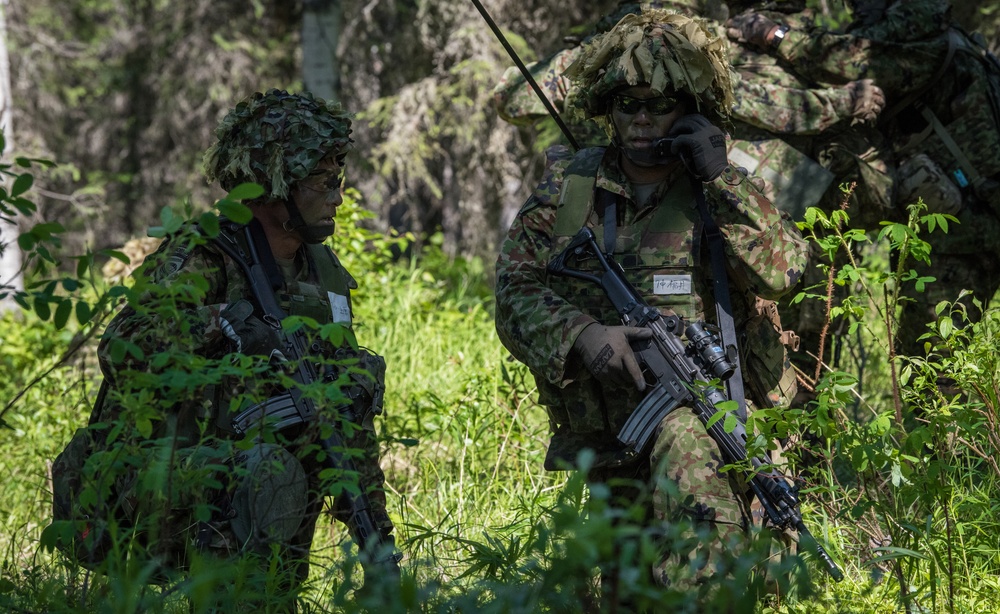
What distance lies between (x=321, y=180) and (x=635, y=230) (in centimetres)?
114

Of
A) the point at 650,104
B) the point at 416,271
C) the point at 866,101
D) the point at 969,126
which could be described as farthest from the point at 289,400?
the point at 416,271

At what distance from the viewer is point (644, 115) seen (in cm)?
384

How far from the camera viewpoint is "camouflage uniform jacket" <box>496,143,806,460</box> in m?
3.75

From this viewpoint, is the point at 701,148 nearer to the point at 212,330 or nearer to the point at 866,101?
the point at 212,330

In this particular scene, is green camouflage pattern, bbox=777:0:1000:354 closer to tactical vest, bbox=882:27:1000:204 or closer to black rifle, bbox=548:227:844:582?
tactical vest, bbox=882:27:1000:204

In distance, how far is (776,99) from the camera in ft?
17.6

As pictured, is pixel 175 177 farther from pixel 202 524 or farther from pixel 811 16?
pixel 202 524

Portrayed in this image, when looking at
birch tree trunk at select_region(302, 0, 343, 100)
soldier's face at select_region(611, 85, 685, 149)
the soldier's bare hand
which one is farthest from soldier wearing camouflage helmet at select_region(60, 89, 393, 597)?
birch tree trunk at select_region(302, 0, 343, 100)

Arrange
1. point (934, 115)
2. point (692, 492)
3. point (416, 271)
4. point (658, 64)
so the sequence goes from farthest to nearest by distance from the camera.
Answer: point (416, 271), point (934, 115), point (658, 64), point (692, 492)

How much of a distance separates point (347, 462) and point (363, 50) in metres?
7.94

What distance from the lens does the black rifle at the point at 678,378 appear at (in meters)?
3.48

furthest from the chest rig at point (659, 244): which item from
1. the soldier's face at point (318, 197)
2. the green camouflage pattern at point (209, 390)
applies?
the green camouflage pattern at point (209, 390)

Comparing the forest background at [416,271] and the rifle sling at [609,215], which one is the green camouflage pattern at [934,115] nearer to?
the forest background at [416,271]

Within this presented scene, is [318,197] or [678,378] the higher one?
[318,197]
